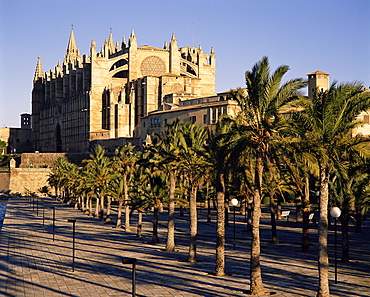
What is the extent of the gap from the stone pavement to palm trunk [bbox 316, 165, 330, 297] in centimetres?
193

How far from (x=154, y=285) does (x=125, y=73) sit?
4160 inches

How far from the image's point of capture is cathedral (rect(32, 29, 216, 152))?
11138 centimetres

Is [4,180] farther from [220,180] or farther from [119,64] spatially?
[220,180]

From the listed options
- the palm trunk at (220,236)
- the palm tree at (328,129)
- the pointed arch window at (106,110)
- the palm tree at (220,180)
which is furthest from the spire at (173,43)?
the palm tree at (328,129)

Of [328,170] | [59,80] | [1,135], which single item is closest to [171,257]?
[328,170]

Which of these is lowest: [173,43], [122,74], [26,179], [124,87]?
[26,179]

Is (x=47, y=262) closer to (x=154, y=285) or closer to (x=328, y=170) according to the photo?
(x=154, y=285)

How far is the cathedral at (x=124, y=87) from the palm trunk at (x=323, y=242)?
7870cm

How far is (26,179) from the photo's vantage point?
352 ft

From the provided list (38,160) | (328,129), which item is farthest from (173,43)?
(328,129)

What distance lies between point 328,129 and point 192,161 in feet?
34.4

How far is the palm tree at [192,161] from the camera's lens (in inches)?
1161

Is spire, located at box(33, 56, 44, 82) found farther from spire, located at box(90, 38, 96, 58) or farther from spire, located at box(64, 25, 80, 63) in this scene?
spire, located at box(90, 38, 96, 58)

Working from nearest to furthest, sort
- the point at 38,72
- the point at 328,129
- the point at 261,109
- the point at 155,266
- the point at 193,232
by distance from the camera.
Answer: the point at 328,129 < the point at 261,109 < the point at 155,266 < the point at 193,232 < the point at 38,72
